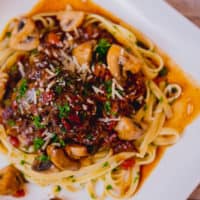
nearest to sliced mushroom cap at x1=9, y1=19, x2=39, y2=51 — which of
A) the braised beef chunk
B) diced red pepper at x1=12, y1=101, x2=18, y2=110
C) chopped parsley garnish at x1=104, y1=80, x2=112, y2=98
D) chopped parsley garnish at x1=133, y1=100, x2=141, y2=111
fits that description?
the braised beef chunk

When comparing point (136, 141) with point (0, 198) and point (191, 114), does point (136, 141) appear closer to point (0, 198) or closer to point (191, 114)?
point (191, 114)

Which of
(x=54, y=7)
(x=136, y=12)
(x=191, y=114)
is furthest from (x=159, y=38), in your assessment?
(x=54, y=7)

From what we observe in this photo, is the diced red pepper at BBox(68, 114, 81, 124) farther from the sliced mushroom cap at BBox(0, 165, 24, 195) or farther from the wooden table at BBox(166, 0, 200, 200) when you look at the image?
the wooden table at BBox(166, 0, 200, 200)

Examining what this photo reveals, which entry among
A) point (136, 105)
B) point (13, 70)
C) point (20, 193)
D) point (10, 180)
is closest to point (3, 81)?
point (13, 70)

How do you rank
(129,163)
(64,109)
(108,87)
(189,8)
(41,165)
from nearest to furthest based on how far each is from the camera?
1. (64,109)
2. (108,87)
3. (41,165)
4. (129,163)
5. (189,8)

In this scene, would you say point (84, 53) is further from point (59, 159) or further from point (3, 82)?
point (59, 159)

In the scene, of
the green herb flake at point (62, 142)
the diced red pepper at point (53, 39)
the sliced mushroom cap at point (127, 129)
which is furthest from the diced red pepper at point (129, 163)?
the diced red pepper at point (53, 39)
